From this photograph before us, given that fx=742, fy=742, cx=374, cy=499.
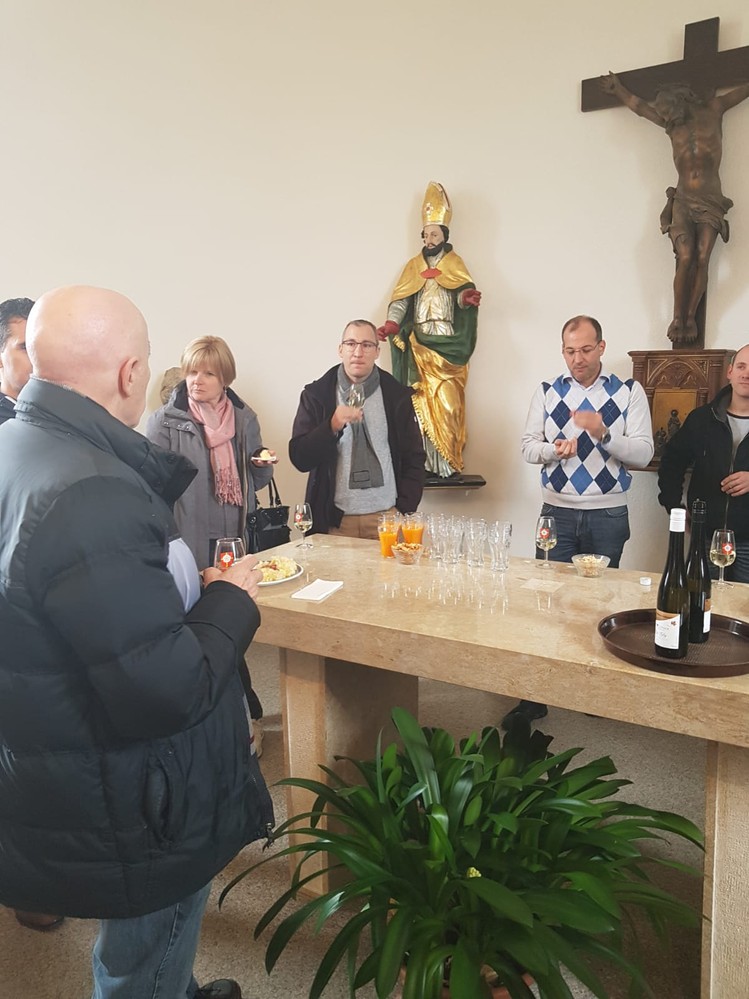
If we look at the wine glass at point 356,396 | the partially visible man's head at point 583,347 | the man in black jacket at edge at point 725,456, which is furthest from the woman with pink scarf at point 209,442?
the man in black jacket at edge at point 725,456

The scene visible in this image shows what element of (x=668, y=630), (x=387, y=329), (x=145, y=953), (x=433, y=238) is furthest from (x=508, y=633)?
(x=433, y=238)

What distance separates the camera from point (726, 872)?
5.03 feet

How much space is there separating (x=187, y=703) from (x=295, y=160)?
4364 millimetres

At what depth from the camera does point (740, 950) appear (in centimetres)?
154

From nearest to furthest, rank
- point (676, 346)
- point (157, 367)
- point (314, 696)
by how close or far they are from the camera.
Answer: point (314, 696)
point (676, 346)
point (157, 367)

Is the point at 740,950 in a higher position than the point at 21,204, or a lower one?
lower

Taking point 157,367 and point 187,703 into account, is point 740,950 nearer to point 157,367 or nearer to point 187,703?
point 187,703

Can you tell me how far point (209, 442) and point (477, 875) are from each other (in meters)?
1.87

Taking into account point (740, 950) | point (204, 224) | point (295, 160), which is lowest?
point (740, 950)

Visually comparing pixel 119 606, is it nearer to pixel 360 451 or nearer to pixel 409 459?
pixel 360 451

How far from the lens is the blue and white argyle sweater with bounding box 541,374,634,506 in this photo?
120 inches

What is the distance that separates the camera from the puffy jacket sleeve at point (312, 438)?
300 cm

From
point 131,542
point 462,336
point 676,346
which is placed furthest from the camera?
point 462,336

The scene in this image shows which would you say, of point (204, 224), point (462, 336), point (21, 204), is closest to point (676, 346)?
point (462, 336)
